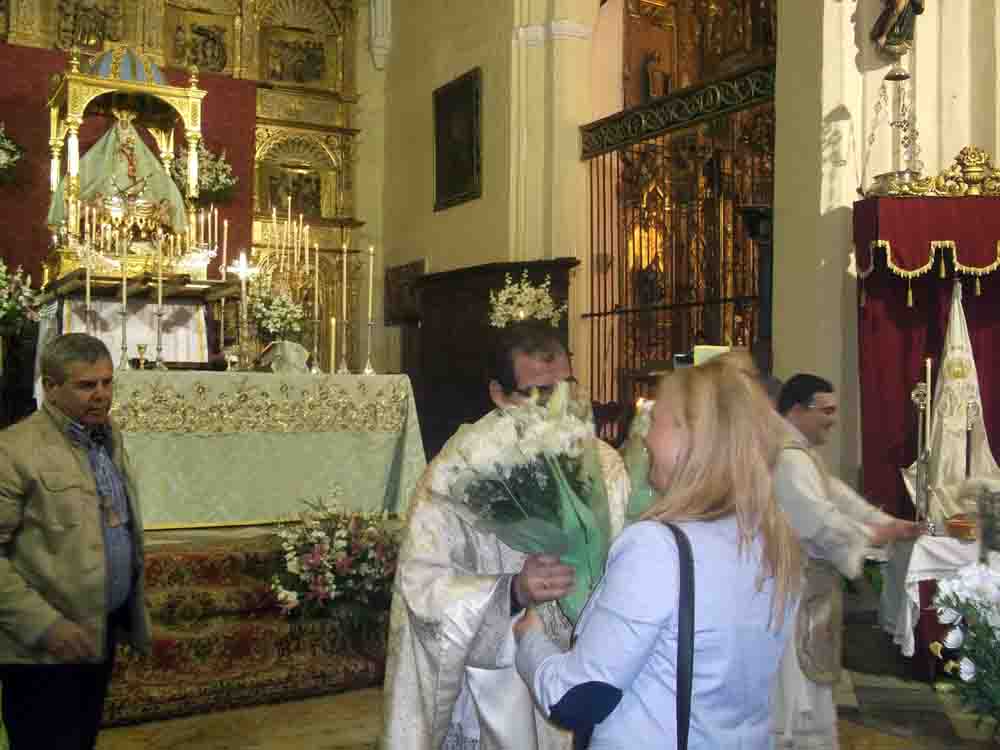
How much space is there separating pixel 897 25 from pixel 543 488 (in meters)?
6.44

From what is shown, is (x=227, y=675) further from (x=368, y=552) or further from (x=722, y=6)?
(x=722, y=6)

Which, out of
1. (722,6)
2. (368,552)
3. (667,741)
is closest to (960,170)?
(368,552)

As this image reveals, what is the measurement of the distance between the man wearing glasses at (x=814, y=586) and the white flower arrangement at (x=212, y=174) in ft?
31.6

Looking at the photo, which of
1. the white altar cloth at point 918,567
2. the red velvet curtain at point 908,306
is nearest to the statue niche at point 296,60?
the red velvet curtain at point 908,306

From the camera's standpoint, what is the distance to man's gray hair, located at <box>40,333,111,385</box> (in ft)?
10.6

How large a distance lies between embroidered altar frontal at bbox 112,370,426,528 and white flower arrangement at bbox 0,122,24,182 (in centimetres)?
610

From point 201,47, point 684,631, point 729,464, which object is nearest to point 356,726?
point 684,631

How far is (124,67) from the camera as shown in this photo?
32.7 ft

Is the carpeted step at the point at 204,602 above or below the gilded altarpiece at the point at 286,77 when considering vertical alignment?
below

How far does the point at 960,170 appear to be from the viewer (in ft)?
22.7

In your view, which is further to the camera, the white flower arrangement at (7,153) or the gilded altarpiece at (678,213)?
the white flower arrangement at (7,153)

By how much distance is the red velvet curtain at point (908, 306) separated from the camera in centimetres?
668

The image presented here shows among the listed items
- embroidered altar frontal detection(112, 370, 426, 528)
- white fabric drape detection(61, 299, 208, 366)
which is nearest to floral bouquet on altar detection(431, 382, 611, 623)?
embroidered altar frontal detection(112, 370, 426, 528)

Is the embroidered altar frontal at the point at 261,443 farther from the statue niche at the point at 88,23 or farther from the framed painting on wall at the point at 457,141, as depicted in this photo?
the statue niche at the point at 88,23
